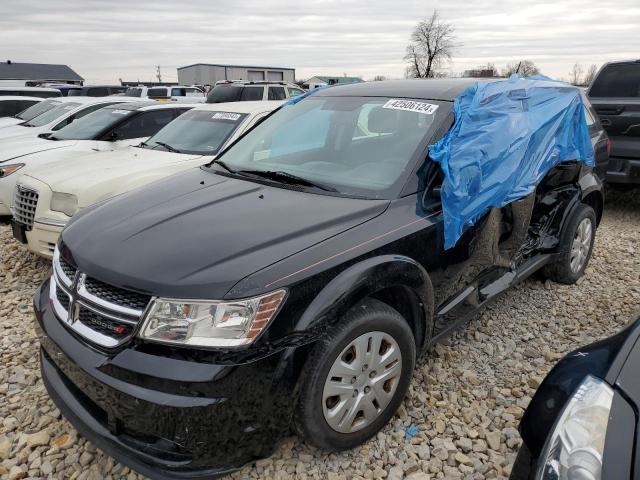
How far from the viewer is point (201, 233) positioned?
2.30 meters

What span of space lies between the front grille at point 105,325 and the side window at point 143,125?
16.3 feet

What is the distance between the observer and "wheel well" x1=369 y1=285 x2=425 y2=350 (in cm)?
247

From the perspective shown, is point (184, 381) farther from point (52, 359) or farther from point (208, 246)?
point (52, 359)

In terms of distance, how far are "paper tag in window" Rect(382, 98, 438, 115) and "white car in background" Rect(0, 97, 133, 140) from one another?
7137 mm

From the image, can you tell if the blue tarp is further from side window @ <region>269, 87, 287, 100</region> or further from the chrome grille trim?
side window @ <region>269, 87, 287, 100</region>

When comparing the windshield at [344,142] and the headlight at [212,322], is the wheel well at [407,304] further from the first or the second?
the headlight at [212,322]

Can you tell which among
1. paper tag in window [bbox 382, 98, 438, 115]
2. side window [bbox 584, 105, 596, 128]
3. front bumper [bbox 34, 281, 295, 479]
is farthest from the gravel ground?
paper tag in window [bbox 382, 98, 438, 115]

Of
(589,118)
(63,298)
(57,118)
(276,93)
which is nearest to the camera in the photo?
(63,298)

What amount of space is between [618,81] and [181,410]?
745cm

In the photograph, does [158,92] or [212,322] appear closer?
[212,322]

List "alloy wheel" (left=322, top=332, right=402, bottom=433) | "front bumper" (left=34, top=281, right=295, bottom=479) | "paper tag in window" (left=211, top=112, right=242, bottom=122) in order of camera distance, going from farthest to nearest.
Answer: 1. "paper tag in window" (left=211, top=112, right=242, bottom=122)
2. "alloy wheel" (left=322, top=332, right=402, bottom=433)
3. "front bumper" (left=34, top=281, right=295, bottom=479)

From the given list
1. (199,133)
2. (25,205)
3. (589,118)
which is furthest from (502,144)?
(25,205)

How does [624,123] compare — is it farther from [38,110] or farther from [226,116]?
[38,110]

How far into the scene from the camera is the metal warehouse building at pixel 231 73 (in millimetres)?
44438
